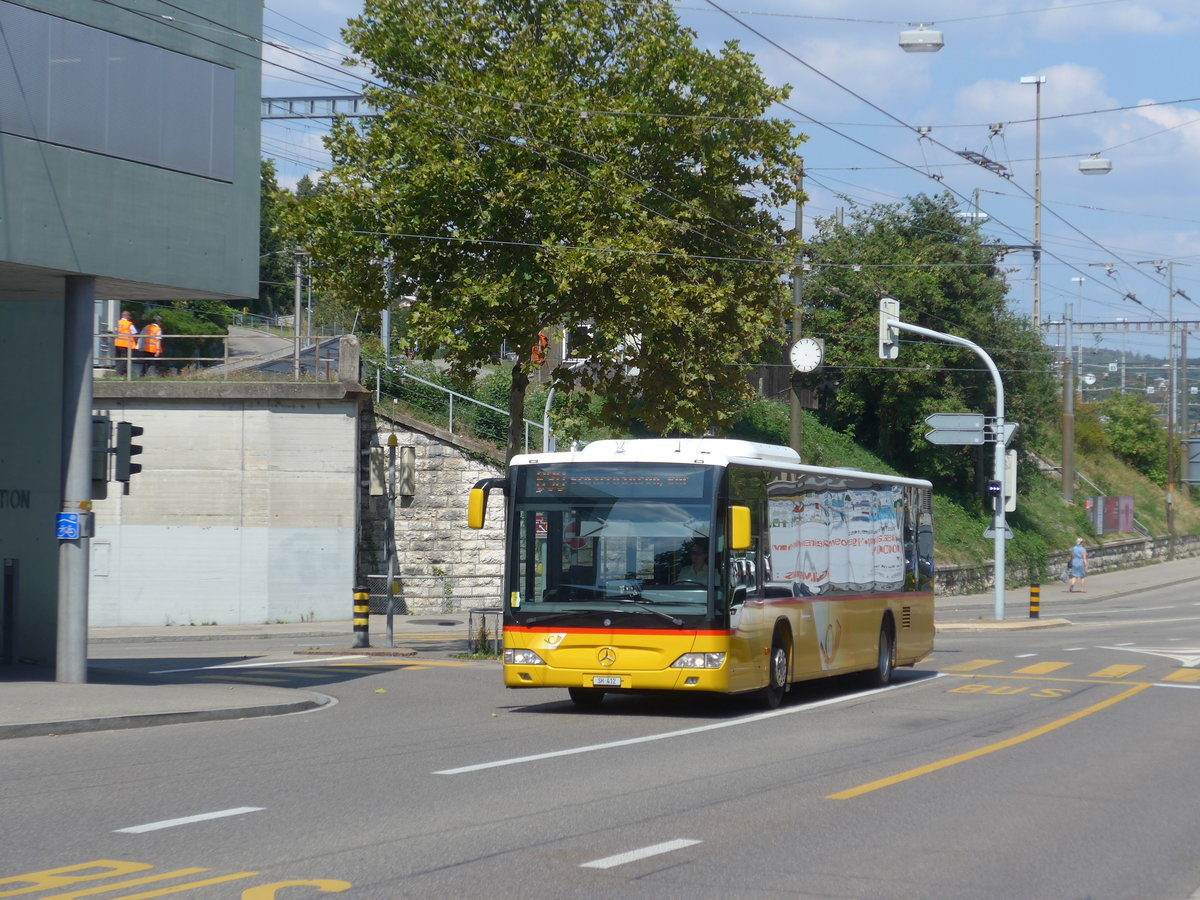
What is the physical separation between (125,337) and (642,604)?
23.0 metres

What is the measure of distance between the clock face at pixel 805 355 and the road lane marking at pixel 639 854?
3173cm

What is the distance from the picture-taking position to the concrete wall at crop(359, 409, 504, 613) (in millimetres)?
37219

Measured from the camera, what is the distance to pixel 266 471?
Result: 34906 millimetres

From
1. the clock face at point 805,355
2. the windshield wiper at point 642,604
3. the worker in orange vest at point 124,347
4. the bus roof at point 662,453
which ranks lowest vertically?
the windshield wiper at point 642,604

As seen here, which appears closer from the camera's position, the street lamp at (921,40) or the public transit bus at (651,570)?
the public transit bus at (651,570)

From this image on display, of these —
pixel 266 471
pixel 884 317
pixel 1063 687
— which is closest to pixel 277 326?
pixel 266 471

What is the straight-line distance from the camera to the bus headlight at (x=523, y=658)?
1549 cm

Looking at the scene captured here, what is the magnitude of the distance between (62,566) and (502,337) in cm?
928

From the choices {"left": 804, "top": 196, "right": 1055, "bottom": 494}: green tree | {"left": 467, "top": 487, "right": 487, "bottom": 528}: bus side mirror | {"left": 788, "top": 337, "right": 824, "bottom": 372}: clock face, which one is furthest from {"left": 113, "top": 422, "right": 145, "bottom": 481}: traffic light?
{"left": 804, "top": 196, "right": 1055, "bottom": 494}: green tree

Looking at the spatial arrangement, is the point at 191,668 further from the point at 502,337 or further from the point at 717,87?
the point at 717,87

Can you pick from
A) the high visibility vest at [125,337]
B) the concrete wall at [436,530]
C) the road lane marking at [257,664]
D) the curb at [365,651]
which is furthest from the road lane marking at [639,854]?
the concrete wall at [436,530]

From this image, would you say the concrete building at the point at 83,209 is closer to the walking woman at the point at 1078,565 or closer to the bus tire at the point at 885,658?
the bus tire at the point at 885,658

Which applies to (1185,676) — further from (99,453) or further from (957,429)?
(99,453)

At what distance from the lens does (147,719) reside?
1440cm
